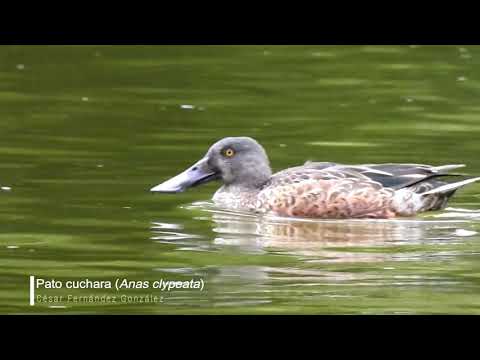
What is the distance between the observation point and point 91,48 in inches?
880

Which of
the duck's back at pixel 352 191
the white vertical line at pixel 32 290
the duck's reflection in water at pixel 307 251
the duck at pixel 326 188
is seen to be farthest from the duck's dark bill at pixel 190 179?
the white vertical line at pixel 32 290

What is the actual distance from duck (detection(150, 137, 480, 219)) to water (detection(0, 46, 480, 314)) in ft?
0.64

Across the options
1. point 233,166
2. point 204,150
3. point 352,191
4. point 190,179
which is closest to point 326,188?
point 352,191

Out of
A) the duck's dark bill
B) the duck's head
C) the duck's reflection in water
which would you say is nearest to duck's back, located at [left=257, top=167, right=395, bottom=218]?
the duck's reflection in water

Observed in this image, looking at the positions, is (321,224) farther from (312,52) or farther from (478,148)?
(312,52)

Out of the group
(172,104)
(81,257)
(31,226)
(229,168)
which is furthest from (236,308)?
(172,104)

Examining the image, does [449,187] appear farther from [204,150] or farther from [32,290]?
[32,290]

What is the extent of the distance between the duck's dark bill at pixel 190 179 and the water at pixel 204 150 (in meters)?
0.17

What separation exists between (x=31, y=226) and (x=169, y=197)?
1821mm

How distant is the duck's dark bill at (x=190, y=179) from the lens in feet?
48.7

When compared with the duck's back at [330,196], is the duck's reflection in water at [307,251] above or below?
below

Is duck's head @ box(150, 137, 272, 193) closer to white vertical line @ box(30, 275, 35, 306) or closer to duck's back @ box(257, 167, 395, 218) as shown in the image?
duck's back @ box(257, 167, 395, 218)

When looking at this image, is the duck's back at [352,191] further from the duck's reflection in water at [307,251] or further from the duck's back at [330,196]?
the duck's reflection in water at [307,251]

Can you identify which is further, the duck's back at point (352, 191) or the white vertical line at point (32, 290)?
the duck's back at point (352, 191)
